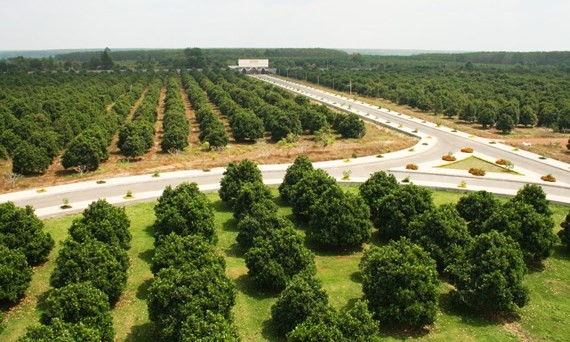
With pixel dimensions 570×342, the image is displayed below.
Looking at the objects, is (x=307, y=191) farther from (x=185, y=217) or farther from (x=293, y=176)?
(x=185, y=217)

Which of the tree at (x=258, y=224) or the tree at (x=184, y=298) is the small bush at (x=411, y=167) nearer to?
the tree at (x=258, y=224)

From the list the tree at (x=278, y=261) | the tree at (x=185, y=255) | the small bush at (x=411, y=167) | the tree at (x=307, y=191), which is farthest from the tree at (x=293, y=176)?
the small bush at (x=411, y=167)

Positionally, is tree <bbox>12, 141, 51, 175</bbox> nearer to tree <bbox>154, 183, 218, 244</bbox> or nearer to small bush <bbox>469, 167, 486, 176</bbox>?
tree <bbox>154, 183, 218, 244</bbox>

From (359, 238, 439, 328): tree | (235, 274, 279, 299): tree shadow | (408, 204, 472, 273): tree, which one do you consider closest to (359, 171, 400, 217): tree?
(408, 204, 472, 273): tree

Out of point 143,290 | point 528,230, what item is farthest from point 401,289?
point 143,290

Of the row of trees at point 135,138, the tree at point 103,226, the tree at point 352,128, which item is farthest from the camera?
the tree at point 352,128
